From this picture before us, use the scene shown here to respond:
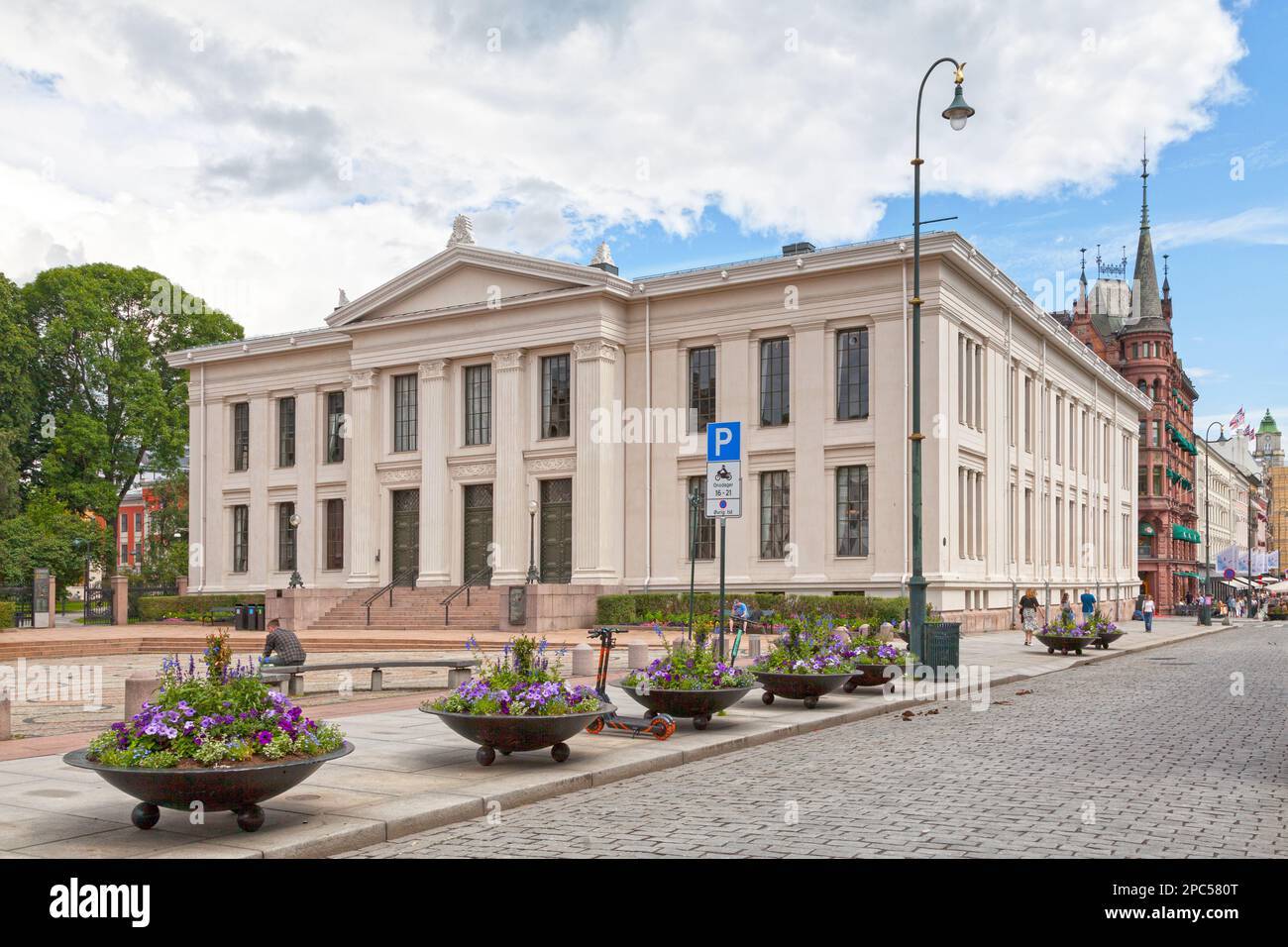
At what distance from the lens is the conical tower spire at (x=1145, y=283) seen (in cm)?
8744

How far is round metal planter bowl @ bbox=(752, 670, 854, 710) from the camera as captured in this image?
1633 cm

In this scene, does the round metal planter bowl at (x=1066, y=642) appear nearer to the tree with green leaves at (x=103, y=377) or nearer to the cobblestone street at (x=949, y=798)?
the cobblestone street at (x=949, y=798)

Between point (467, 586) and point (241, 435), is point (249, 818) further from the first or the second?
point (241, 435)

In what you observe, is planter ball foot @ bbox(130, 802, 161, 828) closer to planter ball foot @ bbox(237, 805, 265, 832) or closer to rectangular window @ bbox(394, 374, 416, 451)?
planter ball foot @ bbox(237, 805, 265, 832)

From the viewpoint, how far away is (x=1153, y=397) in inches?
3388

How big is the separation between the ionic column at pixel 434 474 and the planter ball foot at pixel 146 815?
119ft

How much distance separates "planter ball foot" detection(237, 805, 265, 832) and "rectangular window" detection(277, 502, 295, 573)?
143ft

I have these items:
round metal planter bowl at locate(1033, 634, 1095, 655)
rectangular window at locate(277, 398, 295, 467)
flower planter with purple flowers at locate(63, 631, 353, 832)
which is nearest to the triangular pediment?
rectangular window at locate(277, 398, 295, 467)

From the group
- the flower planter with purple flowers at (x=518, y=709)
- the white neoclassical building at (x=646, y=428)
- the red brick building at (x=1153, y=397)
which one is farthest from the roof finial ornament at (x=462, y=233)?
the red brick building at (x=1153, y=397)

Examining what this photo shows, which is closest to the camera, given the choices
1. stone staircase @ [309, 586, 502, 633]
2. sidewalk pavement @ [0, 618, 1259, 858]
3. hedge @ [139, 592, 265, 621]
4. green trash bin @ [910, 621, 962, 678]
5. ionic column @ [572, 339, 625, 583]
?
sidewalk pavement @ [0, 618, 1259, 858]

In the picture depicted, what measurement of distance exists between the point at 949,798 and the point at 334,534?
42126 mm

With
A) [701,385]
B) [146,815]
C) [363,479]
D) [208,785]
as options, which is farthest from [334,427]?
[208,785]

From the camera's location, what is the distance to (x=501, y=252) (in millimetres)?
43375

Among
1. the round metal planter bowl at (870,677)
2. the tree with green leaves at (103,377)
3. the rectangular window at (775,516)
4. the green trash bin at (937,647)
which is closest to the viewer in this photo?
the round metal planter bowl at (870,677)
